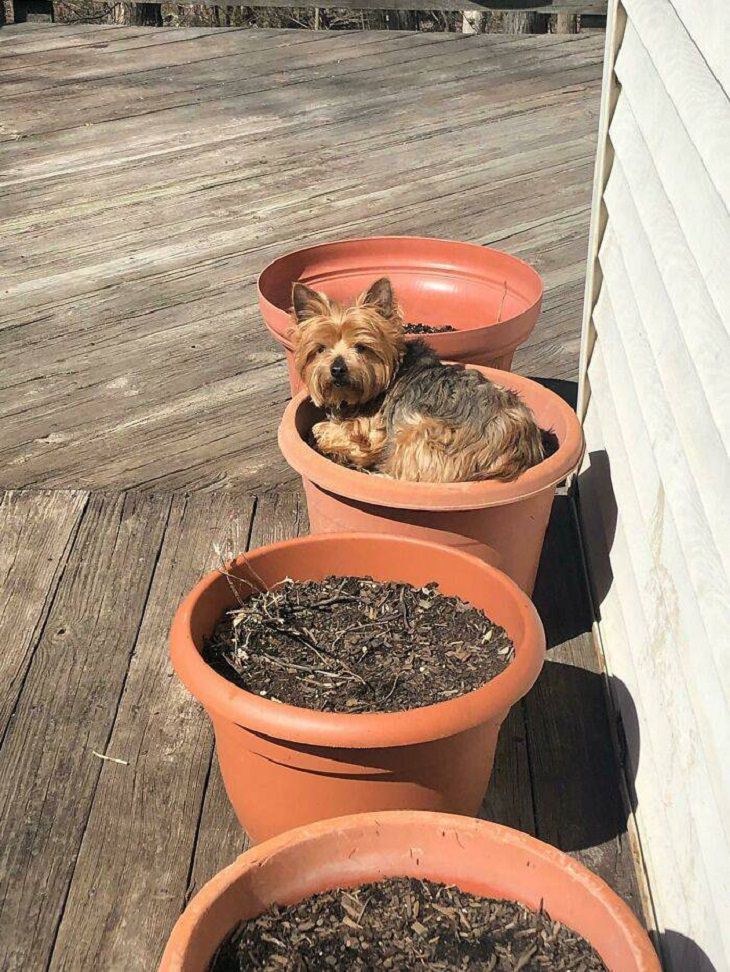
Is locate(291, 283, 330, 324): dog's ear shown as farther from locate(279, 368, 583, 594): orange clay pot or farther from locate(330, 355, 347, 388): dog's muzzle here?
locate(279, 368, 583, 594): orange clay pot

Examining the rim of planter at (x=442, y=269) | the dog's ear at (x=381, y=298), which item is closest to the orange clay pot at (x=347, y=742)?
the dog's ear at (x=381, y=298)

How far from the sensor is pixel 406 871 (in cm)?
195

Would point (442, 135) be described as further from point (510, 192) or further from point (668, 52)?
point (668, 52)

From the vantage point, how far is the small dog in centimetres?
289

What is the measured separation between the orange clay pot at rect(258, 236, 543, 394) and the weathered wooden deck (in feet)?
2.07

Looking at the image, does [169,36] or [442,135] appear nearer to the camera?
[442,135]

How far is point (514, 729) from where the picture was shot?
284 centimetres

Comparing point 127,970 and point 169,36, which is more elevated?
point 169,36

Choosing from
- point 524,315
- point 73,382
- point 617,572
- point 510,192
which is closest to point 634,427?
point 617,572

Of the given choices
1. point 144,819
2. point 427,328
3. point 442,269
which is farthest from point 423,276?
point 144,819

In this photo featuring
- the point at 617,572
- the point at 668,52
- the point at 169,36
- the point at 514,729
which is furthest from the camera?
the point at 169,36

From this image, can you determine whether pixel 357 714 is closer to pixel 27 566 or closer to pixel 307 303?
pixel 307 303

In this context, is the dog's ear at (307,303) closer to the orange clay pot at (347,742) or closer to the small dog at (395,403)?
the small dog at (395,403)

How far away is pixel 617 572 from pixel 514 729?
1.74ft
